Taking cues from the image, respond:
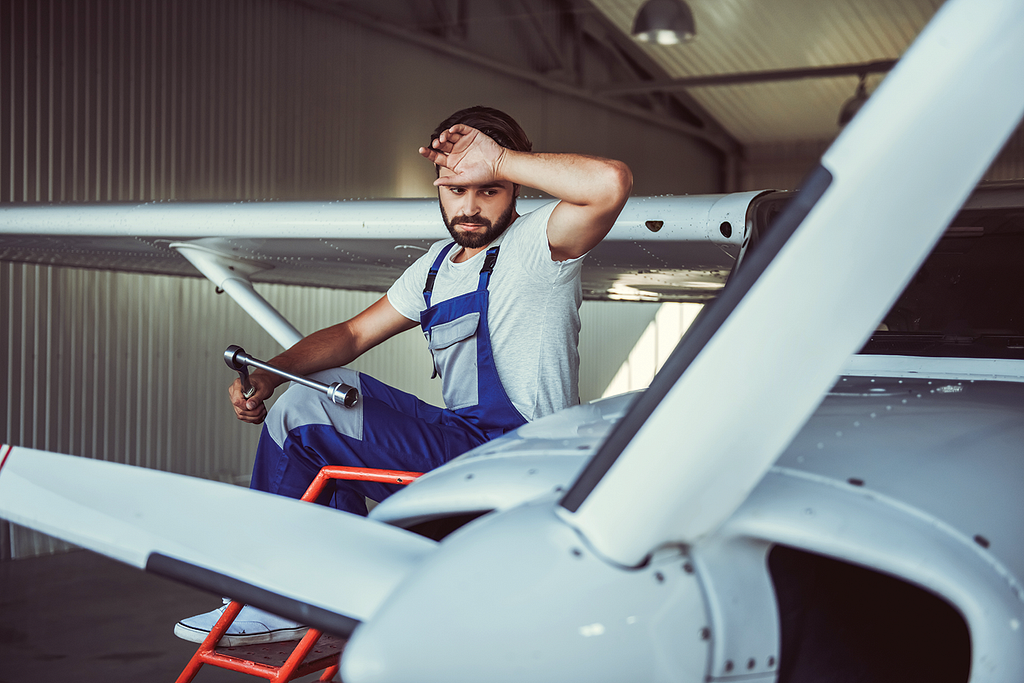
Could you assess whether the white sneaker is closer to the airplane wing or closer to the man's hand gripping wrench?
the man's hand gripping wrench

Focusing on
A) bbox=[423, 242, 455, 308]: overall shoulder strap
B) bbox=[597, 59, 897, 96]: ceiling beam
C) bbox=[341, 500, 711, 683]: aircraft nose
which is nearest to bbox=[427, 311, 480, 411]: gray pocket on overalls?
bbox=[423, 242, 455, 308]: overall shoulder strap

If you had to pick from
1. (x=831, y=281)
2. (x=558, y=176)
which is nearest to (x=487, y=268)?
(x=558, y=176)

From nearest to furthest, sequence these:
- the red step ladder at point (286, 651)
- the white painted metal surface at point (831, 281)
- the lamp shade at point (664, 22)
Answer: the white painted metal surface at point (831, 281), the red step ladder at point (286, 651), the lamp shade at point (664, 22)

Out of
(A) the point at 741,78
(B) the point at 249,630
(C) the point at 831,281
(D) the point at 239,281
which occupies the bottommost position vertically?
(B) the point at 249,630

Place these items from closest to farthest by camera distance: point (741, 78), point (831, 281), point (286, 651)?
point (831, 281), point (286, 651), point (741, 78)

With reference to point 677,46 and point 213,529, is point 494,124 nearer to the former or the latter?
point 213,529

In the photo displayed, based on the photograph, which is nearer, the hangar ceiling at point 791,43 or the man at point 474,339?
the man at point 474,339

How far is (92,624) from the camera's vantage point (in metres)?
4.30

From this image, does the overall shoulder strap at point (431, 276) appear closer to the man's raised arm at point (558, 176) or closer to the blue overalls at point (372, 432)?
the blue overalls at point (372, 432)

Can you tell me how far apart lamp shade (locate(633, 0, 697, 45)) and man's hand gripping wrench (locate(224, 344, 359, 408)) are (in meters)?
5.92

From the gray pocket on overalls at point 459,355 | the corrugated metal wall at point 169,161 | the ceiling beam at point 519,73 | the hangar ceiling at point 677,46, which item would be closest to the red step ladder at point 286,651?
the gray pocket on overalls at point 459,355

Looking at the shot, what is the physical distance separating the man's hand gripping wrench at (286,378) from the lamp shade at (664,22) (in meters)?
5.92

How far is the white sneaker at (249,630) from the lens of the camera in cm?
192

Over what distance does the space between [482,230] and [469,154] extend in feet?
1.32
